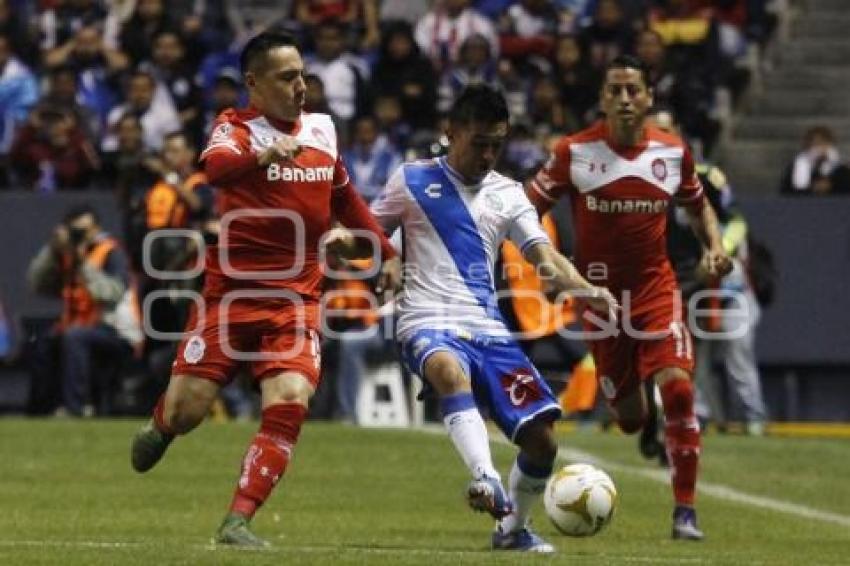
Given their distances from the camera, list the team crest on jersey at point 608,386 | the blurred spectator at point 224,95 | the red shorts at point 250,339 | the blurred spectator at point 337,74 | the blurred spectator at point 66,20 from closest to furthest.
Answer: the red shorts at point 250,339 → the team crest on jersey at point 608,386 → the blurred spectator at point 224,95 → the blurred spectator at point 337,74 → the blurred spectator at point 66,20

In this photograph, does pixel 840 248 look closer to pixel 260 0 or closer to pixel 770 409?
pixel 770 409

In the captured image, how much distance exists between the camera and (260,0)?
2931 centimetres

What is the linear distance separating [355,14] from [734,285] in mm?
5893

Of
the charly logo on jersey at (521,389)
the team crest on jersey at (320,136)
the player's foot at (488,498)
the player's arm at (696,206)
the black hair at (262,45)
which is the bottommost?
the player's foot at (488,498)

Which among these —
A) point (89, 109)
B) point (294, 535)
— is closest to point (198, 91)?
point (89, 109)

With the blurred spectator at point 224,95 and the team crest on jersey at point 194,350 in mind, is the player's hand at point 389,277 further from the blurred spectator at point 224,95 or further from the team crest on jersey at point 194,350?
the blurred spectator at point 224,95

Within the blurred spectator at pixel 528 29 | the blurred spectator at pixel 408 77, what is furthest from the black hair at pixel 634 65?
the blurred spectator at pixel 528 29

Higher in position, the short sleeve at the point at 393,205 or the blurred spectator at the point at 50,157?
the short sleeve at the point at 393,205

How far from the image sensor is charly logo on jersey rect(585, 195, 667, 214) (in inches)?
586

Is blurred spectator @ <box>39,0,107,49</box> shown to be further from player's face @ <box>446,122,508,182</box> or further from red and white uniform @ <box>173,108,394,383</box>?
red and white uniform @ <box>173,108,394,383</box>

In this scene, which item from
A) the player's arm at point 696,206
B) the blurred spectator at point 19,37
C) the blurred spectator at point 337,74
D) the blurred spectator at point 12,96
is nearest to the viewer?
the player's arm at point 696,206

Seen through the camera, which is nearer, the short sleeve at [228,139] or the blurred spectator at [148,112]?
the short sleeve at [228,139]

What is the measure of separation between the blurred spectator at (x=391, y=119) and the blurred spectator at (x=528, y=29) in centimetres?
172

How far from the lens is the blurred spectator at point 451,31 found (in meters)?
26.3
